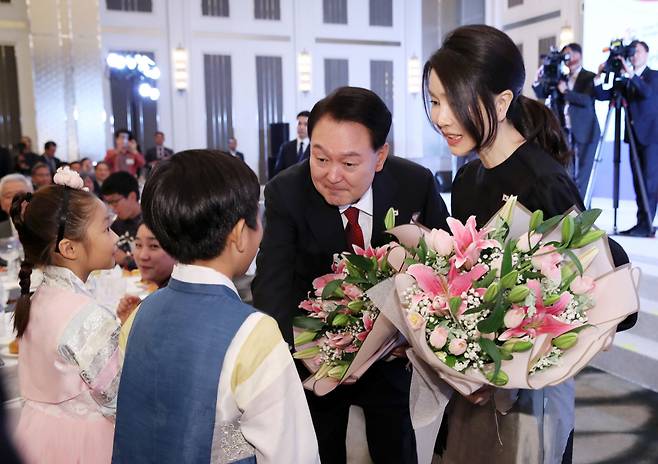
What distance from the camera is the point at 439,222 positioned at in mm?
1729

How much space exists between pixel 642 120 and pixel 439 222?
4627 mm

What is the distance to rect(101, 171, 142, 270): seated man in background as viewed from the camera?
364cm

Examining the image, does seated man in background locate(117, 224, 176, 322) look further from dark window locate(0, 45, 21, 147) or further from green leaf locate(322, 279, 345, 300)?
dark window locate(0, 45, 21, 147)

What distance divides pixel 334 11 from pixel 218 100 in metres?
2.65

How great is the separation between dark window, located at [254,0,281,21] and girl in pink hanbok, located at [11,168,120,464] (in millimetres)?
10237

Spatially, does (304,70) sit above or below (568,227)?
above

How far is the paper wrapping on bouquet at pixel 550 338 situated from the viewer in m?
1.10

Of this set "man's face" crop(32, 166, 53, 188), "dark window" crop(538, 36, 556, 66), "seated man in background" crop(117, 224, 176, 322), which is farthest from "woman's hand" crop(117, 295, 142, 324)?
"dark window" crop(538, 36, 556, 66)

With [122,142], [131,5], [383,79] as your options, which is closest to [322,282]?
[122,142]

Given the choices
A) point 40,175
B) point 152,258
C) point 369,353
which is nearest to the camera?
point 369,353

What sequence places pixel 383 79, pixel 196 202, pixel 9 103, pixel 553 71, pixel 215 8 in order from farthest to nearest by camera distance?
1. pixel 383 79
2. pixel 215 8
3. pixel 9 103
4. pixel 553 71
5. pixel 196 202

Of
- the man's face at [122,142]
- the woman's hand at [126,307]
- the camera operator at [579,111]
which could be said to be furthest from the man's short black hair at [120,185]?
the man's face at [122,142]

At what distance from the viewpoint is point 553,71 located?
6297mm

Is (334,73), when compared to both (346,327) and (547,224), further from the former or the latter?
(547,224)
